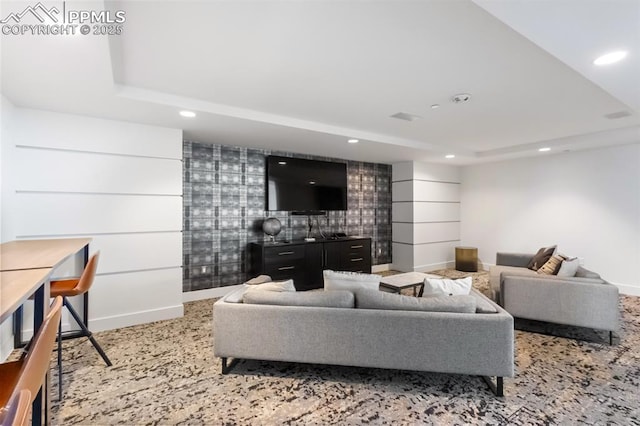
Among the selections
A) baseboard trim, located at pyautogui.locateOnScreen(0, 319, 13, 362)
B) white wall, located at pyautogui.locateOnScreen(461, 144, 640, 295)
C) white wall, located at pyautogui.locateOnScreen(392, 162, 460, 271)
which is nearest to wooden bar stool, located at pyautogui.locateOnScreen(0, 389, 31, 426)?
baseboard trim, located at pyautogui.locateOnScreen(0, 319, 13, 362)

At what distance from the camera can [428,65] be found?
7.62 ft

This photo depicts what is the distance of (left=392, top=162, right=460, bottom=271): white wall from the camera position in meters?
6.21

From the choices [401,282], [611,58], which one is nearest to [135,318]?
[401,282]

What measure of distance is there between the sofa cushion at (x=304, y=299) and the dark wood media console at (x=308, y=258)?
6.70ft

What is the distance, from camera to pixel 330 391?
222cm

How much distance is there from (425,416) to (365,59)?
254 cm

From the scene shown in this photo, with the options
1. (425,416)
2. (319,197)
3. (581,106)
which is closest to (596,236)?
(581,106)

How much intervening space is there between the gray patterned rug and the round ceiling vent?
8.23 feet

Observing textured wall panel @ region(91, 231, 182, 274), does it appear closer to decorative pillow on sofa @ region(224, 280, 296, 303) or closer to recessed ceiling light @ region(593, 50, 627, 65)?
decorative pillow on sofa @ region(224, 280, 296, 303)

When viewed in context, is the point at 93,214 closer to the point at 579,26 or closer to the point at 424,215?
the point at 579,26

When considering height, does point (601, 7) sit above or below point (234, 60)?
below

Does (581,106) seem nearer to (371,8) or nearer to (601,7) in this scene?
(601,7)

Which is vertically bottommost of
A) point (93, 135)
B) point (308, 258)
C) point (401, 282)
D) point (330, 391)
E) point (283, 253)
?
point (330, 391)

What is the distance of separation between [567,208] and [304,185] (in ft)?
15.5
